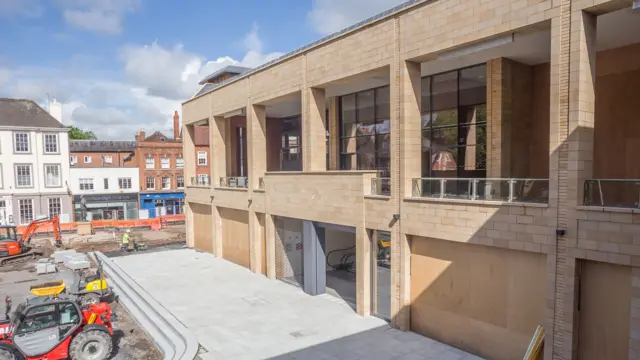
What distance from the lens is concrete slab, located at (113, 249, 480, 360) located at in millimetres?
11188

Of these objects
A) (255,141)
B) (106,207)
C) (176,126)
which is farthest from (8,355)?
(176,126)

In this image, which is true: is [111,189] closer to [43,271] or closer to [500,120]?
[43,271]

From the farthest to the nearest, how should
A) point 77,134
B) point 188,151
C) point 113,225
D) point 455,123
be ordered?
point 77,134 < point 113,225 < point 188,151 < point 455,123

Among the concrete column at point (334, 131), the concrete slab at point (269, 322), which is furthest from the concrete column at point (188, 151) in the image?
the concrete column at point (334, 131)

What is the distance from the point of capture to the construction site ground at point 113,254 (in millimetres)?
12195

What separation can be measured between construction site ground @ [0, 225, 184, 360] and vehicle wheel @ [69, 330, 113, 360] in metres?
0.66

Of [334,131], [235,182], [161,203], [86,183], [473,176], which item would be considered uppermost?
[334,131]

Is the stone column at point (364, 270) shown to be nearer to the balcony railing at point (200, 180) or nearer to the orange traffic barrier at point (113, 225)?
the balcony railing at point (200, 180)

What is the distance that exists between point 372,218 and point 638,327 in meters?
7.09

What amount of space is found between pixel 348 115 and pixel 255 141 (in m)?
4.54

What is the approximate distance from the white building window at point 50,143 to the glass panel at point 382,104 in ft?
118

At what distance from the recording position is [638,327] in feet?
25.8

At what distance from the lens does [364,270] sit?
1365cm

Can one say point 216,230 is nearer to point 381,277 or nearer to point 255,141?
point 255,141
